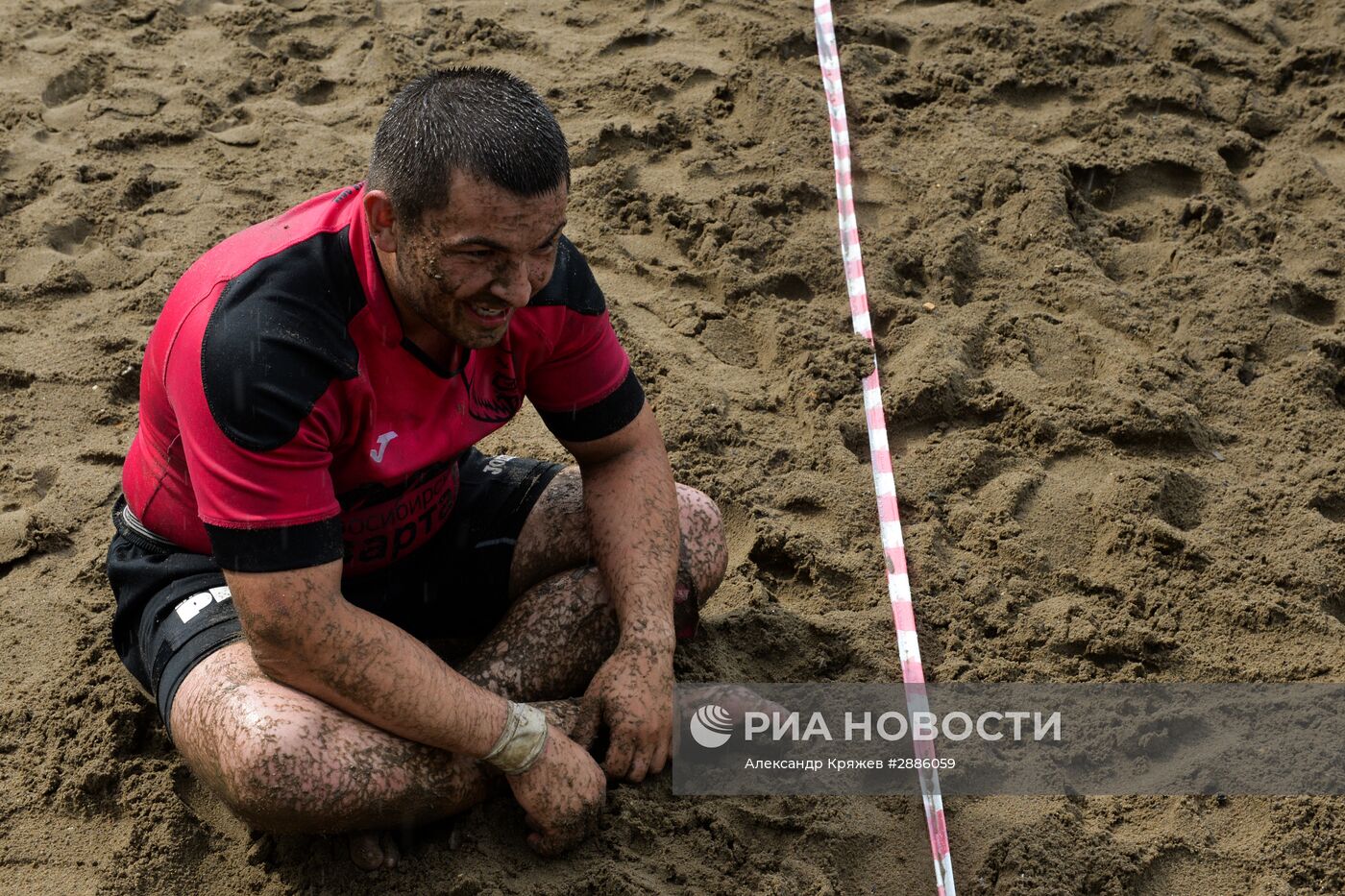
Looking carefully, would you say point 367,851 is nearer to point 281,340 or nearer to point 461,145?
point 281,340

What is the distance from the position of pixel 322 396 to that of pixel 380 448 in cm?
21

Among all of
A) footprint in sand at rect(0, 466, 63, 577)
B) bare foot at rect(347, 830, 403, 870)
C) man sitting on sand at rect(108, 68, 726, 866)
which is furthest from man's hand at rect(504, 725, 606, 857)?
footprint in sand at rect(0, 466, 63, 577)

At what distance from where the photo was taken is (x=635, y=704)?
2.47 metres

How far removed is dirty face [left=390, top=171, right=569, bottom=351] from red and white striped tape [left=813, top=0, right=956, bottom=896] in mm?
1211

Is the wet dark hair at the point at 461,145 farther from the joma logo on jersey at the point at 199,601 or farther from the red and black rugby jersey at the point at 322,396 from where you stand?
the joma logo on jersey at the point at 199,601

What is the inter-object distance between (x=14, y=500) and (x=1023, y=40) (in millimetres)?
3650

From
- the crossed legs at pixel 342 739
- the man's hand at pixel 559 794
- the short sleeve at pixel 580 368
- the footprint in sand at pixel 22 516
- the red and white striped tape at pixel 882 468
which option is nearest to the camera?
the crossed legs at pixel 342 739

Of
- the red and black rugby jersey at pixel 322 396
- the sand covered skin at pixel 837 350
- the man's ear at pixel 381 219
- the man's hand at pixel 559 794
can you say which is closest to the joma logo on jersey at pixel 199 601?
the red and black rugby jersey at pixel 322 396

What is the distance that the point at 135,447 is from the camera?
2.48 metres

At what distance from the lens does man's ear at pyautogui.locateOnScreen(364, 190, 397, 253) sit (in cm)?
207

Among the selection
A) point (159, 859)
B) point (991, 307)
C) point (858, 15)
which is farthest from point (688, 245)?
point (159, 859)

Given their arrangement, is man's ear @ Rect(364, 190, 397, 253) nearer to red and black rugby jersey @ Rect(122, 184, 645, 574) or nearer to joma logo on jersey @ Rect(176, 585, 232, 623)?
red and black rugby jersey @ Rect(122, 184, 645, 574)

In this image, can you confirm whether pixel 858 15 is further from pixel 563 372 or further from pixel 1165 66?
pixel 563 372

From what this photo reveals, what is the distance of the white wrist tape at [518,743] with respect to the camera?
225cm
